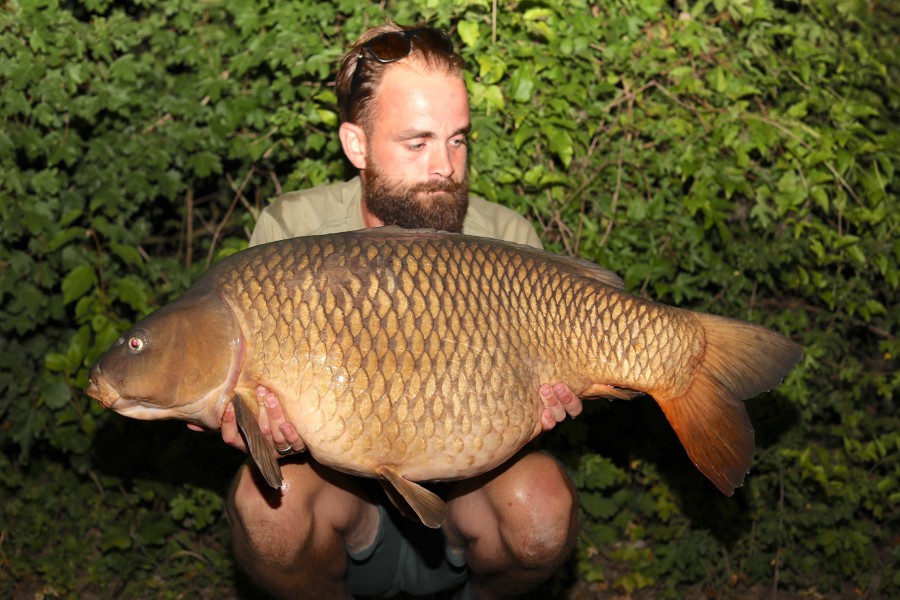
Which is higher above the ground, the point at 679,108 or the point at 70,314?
the point at 679,108

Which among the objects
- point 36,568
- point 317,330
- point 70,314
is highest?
point 317,330

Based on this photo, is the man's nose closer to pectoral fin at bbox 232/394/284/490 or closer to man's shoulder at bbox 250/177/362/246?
man's shoulder at bbox 250/177/362/246

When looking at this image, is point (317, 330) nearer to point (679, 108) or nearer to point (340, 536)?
point (340, 536)

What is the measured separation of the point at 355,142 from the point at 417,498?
994 mm

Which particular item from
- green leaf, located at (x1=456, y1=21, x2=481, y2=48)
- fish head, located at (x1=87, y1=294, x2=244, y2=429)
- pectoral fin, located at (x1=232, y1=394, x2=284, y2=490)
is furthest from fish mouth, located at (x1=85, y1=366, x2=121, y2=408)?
green leaf, located at (x1=456, y1=21, x2=481, y2=48)

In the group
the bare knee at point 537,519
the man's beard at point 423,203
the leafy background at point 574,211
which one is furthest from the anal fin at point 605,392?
the leafy background at point 574,211

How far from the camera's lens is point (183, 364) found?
1829mm

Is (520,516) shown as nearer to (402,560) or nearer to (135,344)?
(402,560)

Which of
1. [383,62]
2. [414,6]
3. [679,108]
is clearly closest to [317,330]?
[383,62]

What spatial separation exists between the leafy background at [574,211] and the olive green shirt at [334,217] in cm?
27

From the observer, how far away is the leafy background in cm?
291

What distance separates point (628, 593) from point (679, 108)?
1.52 meters

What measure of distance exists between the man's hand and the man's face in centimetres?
54

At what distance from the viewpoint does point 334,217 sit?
2.58 metres
